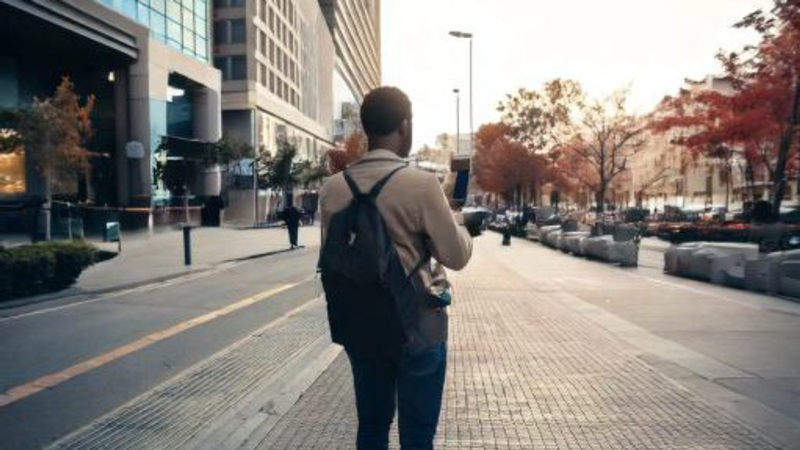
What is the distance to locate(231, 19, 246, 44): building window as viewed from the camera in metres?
54.8

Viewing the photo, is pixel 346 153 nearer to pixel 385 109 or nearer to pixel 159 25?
pixel 159 25

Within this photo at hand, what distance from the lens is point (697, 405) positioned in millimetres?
4824

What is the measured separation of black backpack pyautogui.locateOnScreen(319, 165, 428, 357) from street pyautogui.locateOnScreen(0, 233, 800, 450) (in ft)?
5.99

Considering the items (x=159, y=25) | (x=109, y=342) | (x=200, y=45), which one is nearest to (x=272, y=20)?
(x=200, y=45)

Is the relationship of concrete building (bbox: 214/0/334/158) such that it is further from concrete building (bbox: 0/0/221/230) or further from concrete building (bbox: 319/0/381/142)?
concrete building (bbox: 0/0/221/230)

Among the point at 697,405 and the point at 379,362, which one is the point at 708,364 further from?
the point at 379,362

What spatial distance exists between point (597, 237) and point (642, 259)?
151 cm

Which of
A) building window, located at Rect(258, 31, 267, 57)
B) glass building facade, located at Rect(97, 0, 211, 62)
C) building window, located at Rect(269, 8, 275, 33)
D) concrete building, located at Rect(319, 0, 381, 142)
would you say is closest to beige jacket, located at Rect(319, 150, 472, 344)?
glass building facade, located at Rect(97, 0, 211, 62)

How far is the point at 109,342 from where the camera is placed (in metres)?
8.09

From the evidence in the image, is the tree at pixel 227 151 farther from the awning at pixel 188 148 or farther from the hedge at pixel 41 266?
the hedge at pixel 41 266

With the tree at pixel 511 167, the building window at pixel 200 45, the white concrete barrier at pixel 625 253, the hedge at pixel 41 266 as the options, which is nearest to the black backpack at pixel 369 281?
the hedge at pixel 41 266

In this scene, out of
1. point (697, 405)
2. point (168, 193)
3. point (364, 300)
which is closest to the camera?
point (364, 300)

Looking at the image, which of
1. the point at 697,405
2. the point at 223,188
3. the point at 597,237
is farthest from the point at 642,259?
the point at 223,188

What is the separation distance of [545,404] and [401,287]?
2867mm
